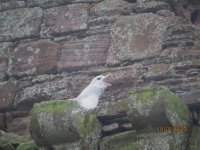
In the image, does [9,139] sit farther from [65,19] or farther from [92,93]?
[65,19]

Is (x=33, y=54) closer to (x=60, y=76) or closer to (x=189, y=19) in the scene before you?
(x=60, y=76)

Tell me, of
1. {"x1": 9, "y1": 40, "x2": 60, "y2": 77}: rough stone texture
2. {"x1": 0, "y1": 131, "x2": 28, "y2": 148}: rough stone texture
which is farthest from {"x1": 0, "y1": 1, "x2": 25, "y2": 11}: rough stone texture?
{"x1": 0, "y1": 131, "x2": 28, "y2": 148}: rough stone texture

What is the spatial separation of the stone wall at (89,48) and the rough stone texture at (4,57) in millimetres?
15

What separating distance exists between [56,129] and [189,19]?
3.19 metres

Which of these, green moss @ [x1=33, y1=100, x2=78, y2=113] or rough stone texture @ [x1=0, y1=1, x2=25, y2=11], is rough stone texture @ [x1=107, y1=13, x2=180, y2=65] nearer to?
rough stone texture @ [x1=0, y1=1, x2=25, y2=11]

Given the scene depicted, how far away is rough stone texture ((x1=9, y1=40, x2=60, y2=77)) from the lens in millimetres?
9586

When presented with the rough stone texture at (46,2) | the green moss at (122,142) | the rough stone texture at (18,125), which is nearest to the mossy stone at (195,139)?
the green moss at (122,142)

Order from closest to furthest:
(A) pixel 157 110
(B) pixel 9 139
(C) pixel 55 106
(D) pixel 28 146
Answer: (A) pixel 157 110 → (C) pixel 55 106 → (D) pixel 28 146 → (B) pixel 9 139

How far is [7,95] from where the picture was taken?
9523 millimetres

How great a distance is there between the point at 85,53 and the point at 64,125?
2490 mm

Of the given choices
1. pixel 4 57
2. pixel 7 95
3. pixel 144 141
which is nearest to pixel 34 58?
pixel 4 57

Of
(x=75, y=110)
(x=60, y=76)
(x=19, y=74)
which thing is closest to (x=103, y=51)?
(x=60, y=76)

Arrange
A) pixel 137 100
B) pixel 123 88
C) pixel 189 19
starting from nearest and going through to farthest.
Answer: pixel 137 100, pixel 123 88, pixel 189 19

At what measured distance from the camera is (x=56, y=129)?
23.5 ft
